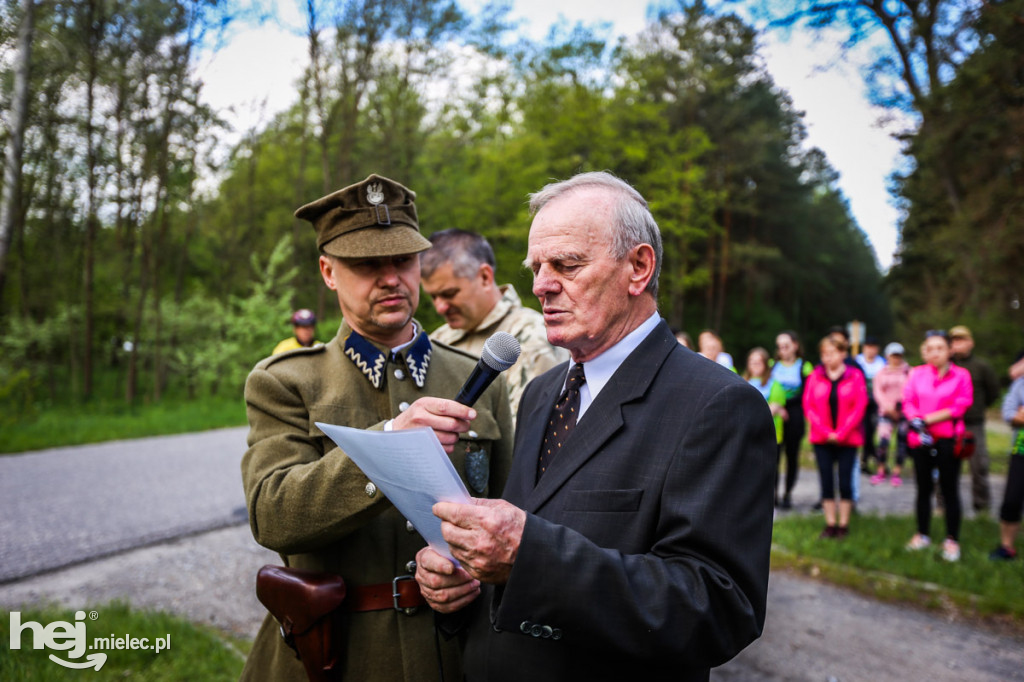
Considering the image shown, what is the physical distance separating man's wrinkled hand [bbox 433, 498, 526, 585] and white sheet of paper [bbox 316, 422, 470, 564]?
0.06m

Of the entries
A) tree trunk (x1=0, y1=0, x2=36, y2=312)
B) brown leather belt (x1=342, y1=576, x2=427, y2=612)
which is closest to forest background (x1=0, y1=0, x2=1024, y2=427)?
tree trunk (x1=0, y1=0, x2=36, y2=312)

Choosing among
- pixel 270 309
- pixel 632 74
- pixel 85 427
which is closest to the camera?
pixel 85 427

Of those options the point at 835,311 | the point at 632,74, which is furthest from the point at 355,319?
the point at 835,311

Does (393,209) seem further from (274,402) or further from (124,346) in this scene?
(124,346)

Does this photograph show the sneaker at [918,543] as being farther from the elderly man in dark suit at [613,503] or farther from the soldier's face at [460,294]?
the elderly man in dark suit at [613,503]

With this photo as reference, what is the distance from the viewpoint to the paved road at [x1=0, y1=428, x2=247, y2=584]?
6012mm

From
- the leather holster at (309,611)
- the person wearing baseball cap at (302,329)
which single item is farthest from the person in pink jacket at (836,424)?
the leather holster at (309,611)

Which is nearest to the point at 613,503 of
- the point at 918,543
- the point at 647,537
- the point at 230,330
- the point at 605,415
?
the point at 647,537

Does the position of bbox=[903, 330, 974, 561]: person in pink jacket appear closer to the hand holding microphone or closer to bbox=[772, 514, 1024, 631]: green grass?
bbox=[772, 514, 1024, 631]: green grass

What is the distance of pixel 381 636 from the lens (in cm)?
196

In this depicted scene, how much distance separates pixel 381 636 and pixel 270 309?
12.3 m

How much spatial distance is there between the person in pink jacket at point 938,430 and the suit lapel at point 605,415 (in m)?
5.77

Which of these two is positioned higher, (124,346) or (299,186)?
(299,186)

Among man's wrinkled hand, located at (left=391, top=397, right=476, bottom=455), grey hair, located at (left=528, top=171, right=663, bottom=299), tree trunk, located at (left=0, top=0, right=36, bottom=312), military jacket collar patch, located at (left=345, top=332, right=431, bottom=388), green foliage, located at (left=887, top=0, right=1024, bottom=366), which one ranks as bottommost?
man's wrinkled hand, located at (left=391, top=397, right=476, bottom=455)
